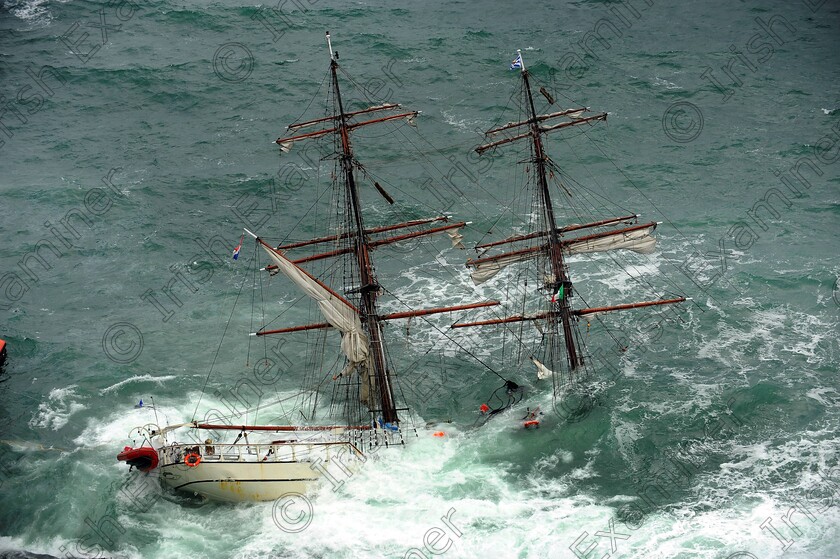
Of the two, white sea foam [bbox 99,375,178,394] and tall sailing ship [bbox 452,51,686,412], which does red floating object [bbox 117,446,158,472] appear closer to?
white sea foam [bbox 99,375,178,394]

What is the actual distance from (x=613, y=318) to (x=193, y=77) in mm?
56327

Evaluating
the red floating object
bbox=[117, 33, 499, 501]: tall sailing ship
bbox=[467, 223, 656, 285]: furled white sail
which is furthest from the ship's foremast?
the red floating object

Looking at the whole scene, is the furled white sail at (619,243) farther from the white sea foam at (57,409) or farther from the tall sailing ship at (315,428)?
the white sea foam at (57,409)

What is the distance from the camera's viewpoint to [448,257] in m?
71.9

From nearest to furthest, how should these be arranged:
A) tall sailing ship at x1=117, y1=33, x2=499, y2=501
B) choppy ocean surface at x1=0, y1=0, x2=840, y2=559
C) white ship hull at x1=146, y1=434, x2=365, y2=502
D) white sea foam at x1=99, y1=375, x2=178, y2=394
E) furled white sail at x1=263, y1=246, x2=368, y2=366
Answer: choppy ocean surface at x1=0, y1=0, x2=840, y2=559
white ship hull at x1=146, y1=434, x2=365, y2=502
tall sailing ship at x1=117, y1=33, x2=499, y2=501
furled white sail at x1=263, y1=246, x2=368, y2=366
white sea foam at x1=99, y1=375, x2=178, y2=394

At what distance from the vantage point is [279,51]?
3927 inches

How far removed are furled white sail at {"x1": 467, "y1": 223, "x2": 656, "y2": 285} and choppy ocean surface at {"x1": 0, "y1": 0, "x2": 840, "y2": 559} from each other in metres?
6.64

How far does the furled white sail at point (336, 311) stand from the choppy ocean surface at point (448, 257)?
6.61 metres

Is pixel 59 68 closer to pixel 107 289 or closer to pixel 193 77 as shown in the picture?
pixel 193 77

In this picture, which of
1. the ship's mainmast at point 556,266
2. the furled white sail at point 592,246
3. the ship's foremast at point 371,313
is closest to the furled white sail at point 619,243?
the furled white sail at point 592,246

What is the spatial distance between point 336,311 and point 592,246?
754 inches

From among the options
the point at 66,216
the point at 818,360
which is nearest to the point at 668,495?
the point at 818,360

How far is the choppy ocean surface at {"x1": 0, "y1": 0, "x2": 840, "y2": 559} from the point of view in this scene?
156 ft

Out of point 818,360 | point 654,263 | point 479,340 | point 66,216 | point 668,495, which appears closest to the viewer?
point 668,495
